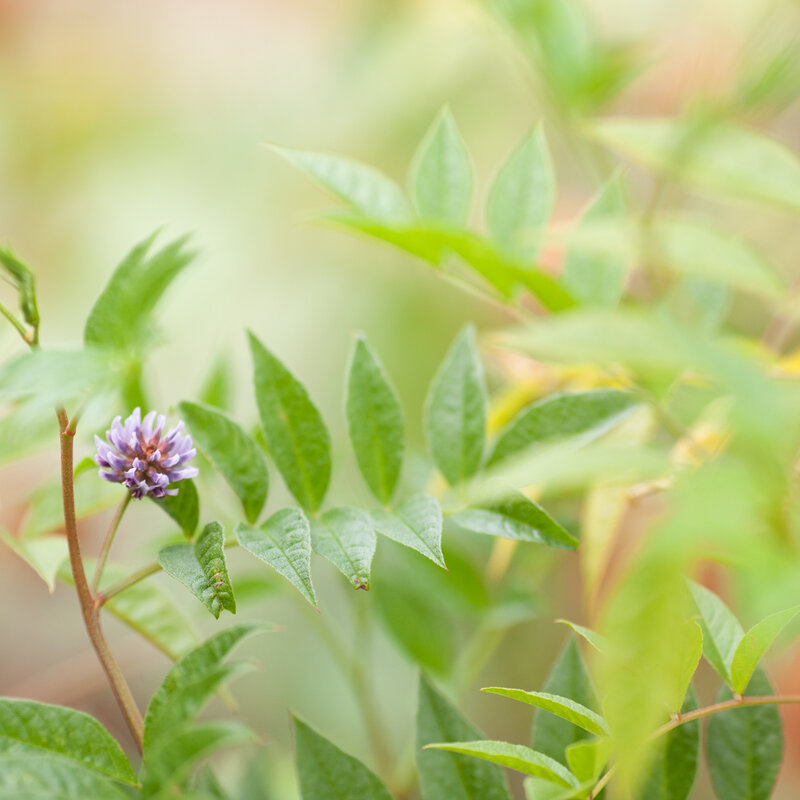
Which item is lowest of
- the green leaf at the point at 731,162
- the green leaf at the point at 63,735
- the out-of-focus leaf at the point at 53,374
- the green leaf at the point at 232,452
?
the green leaf at the point at 63,735

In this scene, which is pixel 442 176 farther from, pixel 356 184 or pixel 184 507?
pixel 184 507

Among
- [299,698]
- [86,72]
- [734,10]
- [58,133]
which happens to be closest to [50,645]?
[299,698]

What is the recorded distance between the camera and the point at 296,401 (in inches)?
14.7

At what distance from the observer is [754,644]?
29 centimetres

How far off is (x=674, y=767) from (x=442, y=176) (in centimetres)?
29

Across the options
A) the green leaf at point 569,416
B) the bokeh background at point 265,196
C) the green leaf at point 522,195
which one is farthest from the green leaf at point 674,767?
the bokeh background at point 265,196

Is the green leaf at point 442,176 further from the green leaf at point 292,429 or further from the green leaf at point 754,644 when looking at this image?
the green leaf at point 754,644

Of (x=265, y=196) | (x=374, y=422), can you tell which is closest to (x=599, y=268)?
(x=374, y=422)

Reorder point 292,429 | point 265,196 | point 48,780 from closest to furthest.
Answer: point 48,780 → point 292,429 → point 265,196

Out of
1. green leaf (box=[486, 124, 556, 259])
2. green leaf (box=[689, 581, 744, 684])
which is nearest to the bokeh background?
green leaf (box=[486, 124, 556, 259])

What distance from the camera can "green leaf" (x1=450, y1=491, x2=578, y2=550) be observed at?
33cm

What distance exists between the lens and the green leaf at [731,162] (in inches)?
12.4

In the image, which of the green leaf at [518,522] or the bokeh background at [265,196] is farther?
the bokeh background at [265,196]

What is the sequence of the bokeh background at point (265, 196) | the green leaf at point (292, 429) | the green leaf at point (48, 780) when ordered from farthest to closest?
the bokeh background at point (265, 196)
the green leaf at point (292, 429)
the green leaf at point (48, 780)
